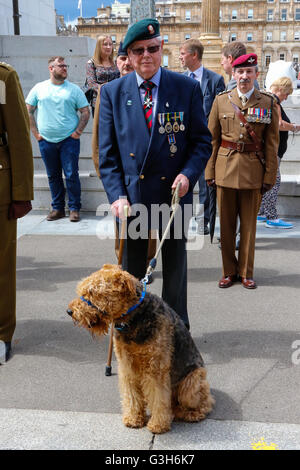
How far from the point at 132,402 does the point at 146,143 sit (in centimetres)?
165

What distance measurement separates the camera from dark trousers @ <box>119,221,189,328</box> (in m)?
3.58

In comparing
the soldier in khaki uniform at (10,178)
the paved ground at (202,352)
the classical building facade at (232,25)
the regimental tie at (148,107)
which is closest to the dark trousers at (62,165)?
the paved ground at (202,352)

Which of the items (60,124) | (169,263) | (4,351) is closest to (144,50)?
(169,263)

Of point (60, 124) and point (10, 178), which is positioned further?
point (60, 124)

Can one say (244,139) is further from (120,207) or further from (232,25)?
(232,25)

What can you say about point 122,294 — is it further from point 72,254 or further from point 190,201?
point 72,254

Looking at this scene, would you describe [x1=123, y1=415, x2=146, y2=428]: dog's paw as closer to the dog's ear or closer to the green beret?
the dog's ear

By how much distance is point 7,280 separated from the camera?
3910mm

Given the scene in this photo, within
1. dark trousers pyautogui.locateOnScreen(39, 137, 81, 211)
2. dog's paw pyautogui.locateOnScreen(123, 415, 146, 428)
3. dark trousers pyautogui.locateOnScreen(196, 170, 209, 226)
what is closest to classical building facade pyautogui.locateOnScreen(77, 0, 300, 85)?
dark trousers pyautogui.locateOnScreen(39, 137, 81, 211)

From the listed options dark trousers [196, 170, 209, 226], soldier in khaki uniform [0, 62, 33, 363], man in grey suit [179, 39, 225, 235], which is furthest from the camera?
dark trousers [196, 170, 209, 226]

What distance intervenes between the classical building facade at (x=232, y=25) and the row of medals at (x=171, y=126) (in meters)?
107

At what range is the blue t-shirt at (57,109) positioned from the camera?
7.78 meters


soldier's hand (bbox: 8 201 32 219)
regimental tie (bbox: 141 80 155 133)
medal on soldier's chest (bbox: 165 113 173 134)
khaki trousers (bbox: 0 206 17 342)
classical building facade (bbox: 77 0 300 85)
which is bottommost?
khaki trousers (bbox: 0 206 17 342)
